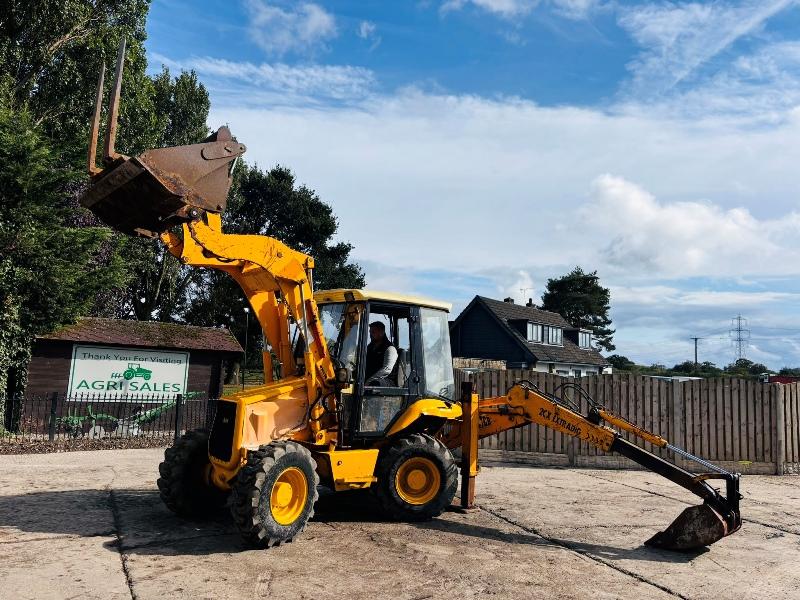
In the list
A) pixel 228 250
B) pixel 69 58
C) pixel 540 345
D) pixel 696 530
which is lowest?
pixel 696 530

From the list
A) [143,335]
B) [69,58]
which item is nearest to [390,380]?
[143,335]

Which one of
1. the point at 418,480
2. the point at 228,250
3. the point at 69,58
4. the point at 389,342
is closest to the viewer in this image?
the point at 228,250

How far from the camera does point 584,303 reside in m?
68.1

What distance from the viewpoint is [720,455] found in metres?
12.2

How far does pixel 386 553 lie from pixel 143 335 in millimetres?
13304

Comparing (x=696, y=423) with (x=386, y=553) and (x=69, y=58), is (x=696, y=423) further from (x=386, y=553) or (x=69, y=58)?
(x=69, y=58)

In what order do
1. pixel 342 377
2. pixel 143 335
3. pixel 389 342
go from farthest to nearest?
pixel 143 335
pixel 389 342
pixel 342 377

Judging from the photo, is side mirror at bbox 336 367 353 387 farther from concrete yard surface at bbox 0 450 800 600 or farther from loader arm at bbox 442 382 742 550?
loader arm at bbox 442 382 742 550

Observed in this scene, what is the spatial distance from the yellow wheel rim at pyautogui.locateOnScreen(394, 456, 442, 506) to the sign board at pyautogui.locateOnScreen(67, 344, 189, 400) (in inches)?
434

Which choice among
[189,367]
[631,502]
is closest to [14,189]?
[189,367]

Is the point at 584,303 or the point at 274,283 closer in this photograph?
the point at 274,283

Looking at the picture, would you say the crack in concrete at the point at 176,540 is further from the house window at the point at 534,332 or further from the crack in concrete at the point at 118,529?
the house window at the point at 534,332

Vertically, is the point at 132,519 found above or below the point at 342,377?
below

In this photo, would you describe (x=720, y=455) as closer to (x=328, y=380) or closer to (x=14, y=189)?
(x=328, y=380)
